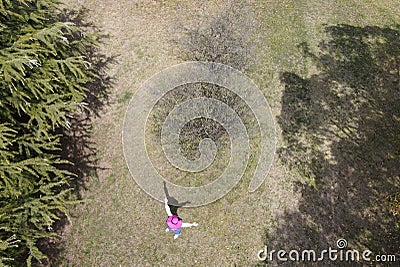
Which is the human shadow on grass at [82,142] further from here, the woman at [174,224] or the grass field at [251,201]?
the woman at [174,224]

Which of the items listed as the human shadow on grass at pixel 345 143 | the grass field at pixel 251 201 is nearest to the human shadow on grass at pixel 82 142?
the grass field at pixel 251 201

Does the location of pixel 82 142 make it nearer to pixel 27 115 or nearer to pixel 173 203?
pixel 27 115

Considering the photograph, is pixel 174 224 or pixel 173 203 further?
pixel 173 203

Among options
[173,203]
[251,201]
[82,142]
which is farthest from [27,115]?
[251,201]

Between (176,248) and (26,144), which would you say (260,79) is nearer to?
(176,248)

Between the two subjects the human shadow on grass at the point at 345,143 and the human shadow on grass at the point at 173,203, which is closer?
the human shadow on grass at the point at 345,143

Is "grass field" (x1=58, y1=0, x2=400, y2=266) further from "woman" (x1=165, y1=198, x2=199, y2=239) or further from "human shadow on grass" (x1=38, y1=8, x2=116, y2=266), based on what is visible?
"woman" (x1=165, y1=198, x2=199, y2=239)

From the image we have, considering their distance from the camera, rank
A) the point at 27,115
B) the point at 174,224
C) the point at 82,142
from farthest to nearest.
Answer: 1. the point at 82,142
2. the point at 174,224
3. the point at 27,115
